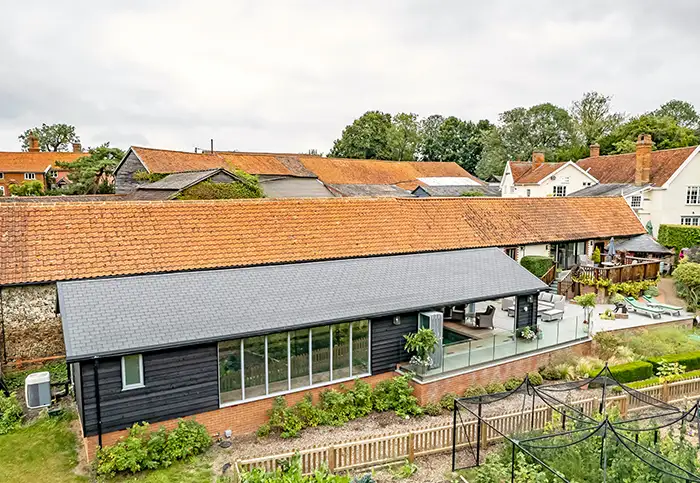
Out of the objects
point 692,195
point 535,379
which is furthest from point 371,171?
point 535,379

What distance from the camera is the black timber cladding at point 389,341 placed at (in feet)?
47.1

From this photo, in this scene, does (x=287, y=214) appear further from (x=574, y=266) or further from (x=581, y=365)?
(x=574, y=266)

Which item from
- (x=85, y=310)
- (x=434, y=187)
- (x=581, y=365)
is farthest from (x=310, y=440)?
(x=434, y=187)

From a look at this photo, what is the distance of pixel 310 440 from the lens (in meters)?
12.1

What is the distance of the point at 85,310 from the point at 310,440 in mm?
6385

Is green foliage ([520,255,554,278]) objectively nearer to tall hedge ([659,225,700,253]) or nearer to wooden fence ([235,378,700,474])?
tall hedge ([659,225,700,253])

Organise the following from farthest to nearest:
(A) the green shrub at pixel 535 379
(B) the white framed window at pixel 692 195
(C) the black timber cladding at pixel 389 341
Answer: (B) the white framed window at pixel 692 195, (A) the green shrub at pixel 535 379, (C) the black timber cladding at pixel 389 341

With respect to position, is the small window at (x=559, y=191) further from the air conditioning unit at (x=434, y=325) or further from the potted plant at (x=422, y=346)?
the potted plant at (x=422, y=346)

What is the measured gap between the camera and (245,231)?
1989 centimetres

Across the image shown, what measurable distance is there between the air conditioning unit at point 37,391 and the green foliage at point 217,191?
12936 mm

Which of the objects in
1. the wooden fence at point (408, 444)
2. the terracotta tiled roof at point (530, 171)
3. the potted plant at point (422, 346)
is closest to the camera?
the wooden fence at point (408, 444)

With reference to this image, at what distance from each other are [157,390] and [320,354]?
4.23 metres

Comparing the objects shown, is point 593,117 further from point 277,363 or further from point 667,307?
point 277,363

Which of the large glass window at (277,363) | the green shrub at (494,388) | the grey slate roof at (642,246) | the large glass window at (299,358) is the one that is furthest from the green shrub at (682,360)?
the large glass window at (277,363)
